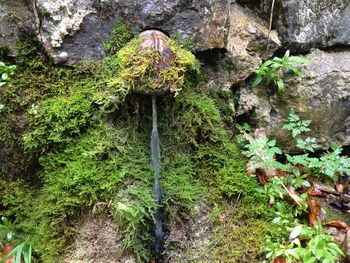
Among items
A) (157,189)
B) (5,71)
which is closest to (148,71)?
(157,189)

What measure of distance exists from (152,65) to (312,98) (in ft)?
4.40

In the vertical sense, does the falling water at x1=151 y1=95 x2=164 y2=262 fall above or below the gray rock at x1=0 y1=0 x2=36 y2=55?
below

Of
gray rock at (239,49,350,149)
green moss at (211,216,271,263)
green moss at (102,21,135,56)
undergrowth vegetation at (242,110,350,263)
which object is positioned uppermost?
green moss at (102,21,135,56)

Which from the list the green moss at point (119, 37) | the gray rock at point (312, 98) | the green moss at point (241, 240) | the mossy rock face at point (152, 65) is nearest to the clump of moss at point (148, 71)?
the mossy rock face at point (152, 65)

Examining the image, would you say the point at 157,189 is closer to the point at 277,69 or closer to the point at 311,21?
the point at 277,69

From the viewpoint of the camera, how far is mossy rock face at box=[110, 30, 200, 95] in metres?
2.24

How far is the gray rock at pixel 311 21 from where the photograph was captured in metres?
2.84

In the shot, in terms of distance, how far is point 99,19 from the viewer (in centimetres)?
255

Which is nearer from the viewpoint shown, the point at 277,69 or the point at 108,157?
the point at 108,157

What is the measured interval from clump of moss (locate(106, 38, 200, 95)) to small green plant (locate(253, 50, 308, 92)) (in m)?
0.65

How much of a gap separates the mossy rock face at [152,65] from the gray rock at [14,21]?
0.67m

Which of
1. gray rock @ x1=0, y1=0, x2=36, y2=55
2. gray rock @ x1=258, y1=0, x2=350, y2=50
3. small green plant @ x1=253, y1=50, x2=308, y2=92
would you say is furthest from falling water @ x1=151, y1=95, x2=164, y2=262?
gray rock @ x1=258, y1=0, x2=350, y2=50

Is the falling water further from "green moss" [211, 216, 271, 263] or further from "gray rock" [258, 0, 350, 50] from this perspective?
"gray rock" [258, 0, 350, 50]

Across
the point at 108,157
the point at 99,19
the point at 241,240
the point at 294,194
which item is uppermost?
the point at 99,19
